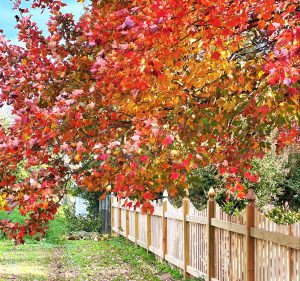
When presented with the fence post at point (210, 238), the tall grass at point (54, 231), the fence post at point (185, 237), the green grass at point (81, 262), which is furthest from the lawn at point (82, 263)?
the fence post at point (210, 238)

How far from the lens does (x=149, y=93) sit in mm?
6422

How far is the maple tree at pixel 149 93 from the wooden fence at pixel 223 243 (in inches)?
45.9

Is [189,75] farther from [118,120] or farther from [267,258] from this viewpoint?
[267,258]

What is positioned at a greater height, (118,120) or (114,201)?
(118,120)

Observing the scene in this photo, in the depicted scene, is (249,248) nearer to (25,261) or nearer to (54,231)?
(25,261)

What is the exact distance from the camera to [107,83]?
6.58m

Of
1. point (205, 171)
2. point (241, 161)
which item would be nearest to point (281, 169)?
point (205, 171)

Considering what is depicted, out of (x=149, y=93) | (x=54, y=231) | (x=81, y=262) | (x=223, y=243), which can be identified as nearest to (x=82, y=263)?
(x=81, y=262)

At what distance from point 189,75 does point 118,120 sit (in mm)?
1471

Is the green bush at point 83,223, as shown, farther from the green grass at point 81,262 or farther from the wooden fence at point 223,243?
the wooden fence at point 223,243

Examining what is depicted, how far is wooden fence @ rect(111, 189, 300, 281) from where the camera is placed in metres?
7.75

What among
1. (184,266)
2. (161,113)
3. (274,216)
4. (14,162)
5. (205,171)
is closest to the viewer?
(161,113)

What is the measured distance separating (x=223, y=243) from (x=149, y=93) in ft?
15.6

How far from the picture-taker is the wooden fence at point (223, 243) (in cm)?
775
